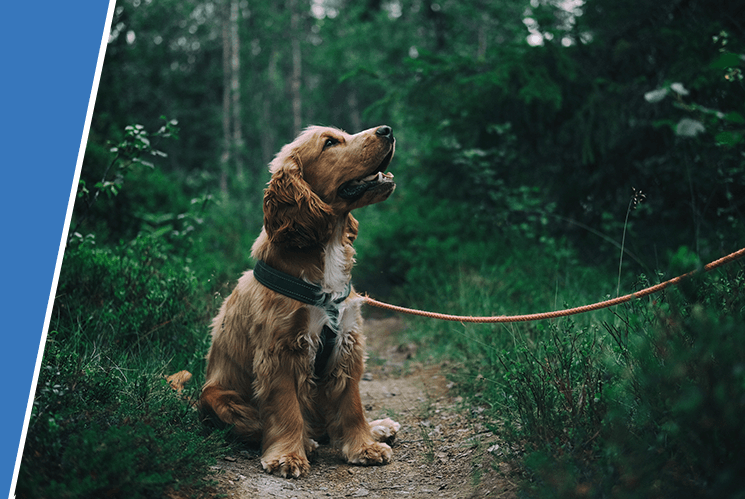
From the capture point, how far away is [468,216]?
23.6 ft

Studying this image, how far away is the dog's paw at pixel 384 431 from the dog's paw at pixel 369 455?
6.8 inches

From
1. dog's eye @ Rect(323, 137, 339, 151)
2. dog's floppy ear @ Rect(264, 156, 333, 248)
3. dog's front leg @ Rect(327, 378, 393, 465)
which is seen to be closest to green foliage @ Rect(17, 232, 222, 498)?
dog's front leg @ Rect(327, 378, 393, 465)

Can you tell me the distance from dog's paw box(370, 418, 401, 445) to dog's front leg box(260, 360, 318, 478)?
0.50 m

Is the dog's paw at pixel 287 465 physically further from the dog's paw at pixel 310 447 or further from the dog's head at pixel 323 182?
the dog's head at pixel 323 182

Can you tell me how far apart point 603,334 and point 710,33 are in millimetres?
3567

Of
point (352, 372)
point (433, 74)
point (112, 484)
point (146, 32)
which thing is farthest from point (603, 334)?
point (146, 32)

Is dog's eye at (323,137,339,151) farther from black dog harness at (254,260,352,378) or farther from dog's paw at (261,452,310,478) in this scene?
dog's paw at (261,452,310,478)

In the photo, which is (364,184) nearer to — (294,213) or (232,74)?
(294,213)

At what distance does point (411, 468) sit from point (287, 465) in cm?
70

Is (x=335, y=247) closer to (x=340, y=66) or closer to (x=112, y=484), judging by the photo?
→ (x=112, y=484)

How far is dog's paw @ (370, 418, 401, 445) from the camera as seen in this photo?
325 cm

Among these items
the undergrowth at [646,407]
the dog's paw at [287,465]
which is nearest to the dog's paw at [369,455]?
the dog's paw at [287,465]

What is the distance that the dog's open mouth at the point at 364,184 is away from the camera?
300cm

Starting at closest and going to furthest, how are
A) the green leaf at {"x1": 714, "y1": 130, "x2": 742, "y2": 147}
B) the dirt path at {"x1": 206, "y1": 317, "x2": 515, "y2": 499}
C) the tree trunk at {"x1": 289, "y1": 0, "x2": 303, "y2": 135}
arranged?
the green leaf at {"x1": 714, "y1": 130, "x2": 742, "y2": 147}, the dirt path at {"x1": 206, "y1": 317, "x2": 515, "y2": 499}, the tree trunk at {"x1": 289, "y1": 0, "x2": 303, "y2": 135}
